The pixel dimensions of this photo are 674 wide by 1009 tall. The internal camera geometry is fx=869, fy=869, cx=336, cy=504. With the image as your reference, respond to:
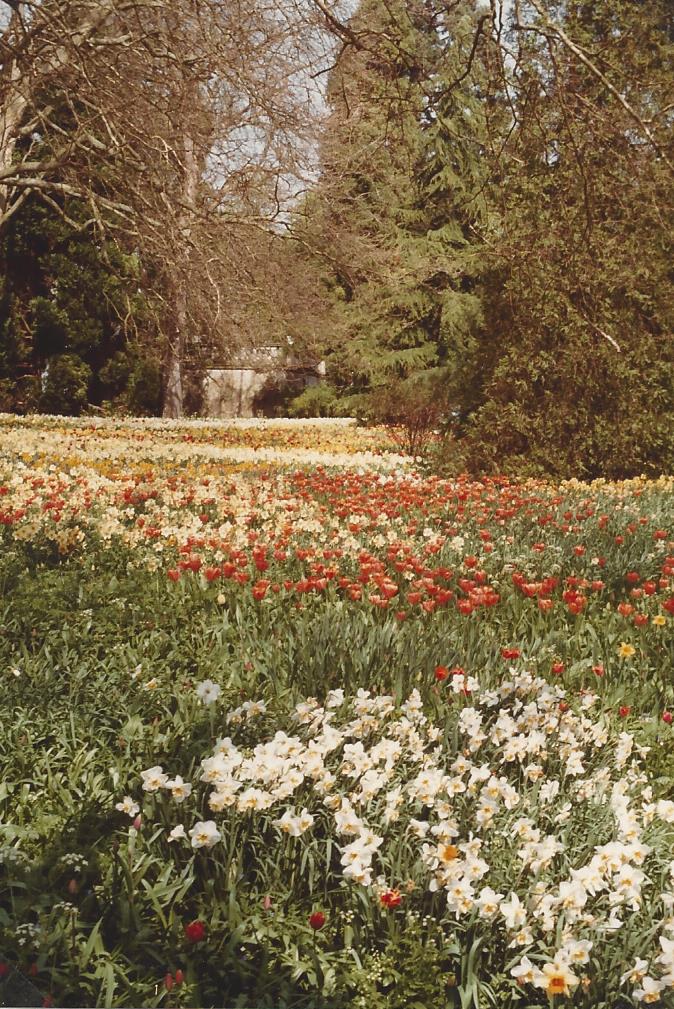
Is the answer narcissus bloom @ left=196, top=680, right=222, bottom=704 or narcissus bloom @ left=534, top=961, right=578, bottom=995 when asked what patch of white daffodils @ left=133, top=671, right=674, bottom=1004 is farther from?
narcissus bloom @ left=196, top=680, right=222, bottom=704

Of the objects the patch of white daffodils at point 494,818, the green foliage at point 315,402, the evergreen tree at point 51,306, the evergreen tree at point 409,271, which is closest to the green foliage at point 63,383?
the evergreen tree at point 51,306

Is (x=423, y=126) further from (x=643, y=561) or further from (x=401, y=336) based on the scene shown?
(x=643, y=561)

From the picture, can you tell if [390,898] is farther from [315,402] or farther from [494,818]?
[315,402]

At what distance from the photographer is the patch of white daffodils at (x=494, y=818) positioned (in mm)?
2041

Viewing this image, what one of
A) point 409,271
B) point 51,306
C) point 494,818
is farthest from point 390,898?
point 409,271

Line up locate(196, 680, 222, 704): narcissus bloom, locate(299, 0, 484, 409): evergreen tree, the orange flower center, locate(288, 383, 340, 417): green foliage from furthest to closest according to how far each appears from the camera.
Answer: locate(288, 383, 340, 417): green foliage < locate(299, 0, 484, 409): evergreen tree < locate(196, 680, 222, 704): narcissus bloom < the orange flower center

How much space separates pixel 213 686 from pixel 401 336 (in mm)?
23217

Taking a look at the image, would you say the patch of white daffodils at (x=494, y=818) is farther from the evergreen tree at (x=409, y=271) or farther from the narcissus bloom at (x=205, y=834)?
the evergreen tree at (x=409, y=271)

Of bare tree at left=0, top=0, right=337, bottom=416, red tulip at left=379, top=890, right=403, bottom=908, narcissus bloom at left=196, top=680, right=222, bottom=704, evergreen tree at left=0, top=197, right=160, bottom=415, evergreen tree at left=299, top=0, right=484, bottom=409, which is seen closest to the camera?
red tulip at left=379, top=890, right=403, bottom=908

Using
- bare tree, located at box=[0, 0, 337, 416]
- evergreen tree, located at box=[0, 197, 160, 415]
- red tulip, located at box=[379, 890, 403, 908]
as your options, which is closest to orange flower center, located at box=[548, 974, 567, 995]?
red tulip, located at box=[379, 890, 403, 908]

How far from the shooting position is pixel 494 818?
→ 246 centimetres

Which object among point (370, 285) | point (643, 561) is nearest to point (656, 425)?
point (643, 561)

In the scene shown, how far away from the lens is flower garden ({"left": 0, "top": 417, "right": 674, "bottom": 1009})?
2031 mm

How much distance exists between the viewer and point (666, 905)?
2.19 meters
